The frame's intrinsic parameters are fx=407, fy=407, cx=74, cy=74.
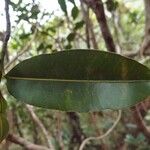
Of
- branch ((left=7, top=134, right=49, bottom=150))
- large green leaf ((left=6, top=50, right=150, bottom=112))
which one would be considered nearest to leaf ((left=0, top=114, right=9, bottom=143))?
large green leaf ((left=6, top=50, right=150, bottom=112))

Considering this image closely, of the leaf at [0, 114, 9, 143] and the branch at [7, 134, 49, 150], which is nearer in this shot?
the leaf at [0, 114, 9, 143]

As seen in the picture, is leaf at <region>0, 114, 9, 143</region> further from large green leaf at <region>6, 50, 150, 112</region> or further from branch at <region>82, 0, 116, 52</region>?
branch at <region>82, 0, 116, 52</region>

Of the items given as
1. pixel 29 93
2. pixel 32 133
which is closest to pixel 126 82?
pixel 29 93

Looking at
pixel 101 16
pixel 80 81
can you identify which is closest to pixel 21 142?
pixel 101 16

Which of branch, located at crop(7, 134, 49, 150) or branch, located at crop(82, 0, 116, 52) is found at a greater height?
branch, located at crop(82, 0, 116, 52)

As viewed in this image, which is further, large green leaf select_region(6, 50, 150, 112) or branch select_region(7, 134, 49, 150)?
branch select_region(7, 134, 49, 150)

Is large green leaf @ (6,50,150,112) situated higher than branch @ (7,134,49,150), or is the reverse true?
large green leaf @ (6,50,150,112)

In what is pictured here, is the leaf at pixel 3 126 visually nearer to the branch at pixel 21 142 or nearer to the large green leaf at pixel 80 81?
the large green leaf at pixel 80 81

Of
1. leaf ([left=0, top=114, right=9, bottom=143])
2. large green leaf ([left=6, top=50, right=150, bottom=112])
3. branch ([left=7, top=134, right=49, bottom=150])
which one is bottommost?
branch ([left=7, top=134, right=49, bottom=150])
